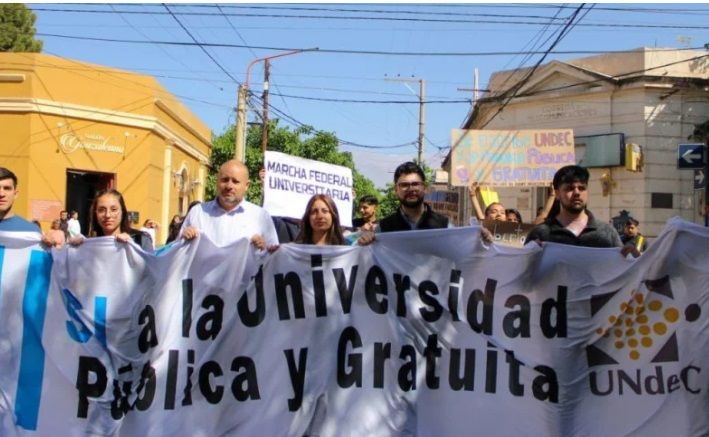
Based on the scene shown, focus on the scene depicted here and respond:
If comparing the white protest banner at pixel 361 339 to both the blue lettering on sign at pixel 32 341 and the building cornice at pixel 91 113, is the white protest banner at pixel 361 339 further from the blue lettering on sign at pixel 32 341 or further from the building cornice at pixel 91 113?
the building cornice at pixel 91 113

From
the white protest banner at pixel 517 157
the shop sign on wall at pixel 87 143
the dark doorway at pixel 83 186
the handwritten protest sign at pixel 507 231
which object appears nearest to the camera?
the handwritten protest sign at pixel 507 231

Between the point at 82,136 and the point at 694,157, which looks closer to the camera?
the point at 694,157

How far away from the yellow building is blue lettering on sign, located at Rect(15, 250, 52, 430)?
16251 mm

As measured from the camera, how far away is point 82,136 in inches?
832

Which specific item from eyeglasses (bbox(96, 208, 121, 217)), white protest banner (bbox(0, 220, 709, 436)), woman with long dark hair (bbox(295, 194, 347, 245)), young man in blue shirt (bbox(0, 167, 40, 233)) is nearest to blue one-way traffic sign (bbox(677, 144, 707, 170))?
white protest banner (bbox(0, 220, 709, 436))

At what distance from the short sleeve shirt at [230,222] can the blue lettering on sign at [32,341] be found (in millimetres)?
940

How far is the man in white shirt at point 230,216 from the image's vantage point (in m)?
4.78

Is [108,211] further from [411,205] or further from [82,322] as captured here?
[411,205]

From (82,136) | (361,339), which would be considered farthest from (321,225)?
(82,136)

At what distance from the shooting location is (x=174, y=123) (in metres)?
25.5

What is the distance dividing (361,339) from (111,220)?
70.8 inches

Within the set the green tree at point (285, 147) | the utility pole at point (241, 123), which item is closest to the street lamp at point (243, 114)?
the utility pole at point (241, 123)

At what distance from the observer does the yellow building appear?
19.8m

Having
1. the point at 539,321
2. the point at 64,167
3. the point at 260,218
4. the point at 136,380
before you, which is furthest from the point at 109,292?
the point at 64,167
